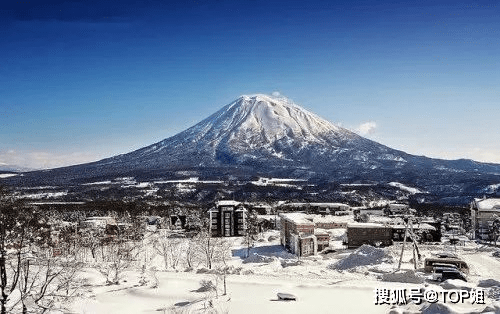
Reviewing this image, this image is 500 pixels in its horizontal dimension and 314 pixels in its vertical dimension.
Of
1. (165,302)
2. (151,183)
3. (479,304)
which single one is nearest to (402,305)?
(479,304)

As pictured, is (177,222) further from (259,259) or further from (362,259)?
(362,259)

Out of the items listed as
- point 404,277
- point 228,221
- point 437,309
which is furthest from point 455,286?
point 228,221

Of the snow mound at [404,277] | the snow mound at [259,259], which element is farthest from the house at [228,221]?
the snow mound at [404,277]

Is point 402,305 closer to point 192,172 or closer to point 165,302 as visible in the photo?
point 165,302

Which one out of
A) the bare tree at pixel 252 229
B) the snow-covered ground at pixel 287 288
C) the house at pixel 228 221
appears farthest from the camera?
the house at pixel 228 221

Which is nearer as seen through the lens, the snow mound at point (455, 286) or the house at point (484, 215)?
the snow mound at point (455, 286)

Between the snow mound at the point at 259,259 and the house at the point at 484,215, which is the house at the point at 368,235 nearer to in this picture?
the snow mound at the point at 259,259
